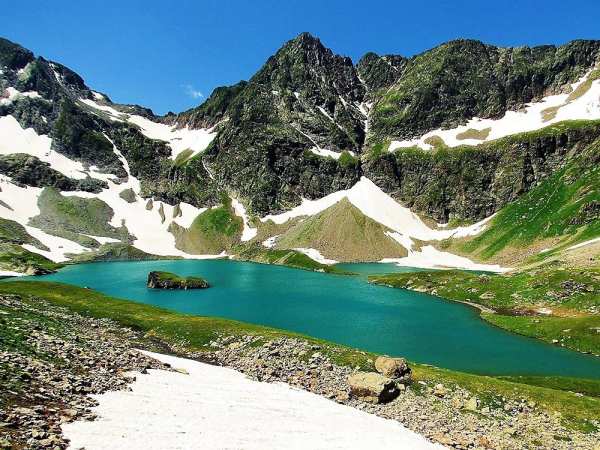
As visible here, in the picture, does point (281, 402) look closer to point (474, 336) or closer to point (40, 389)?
point (40, 389)

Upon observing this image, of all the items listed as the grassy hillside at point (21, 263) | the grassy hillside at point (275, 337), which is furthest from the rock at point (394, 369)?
the grassy hillside at point (21, 263)

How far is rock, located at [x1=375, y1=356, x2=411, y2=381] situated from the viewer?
44.4m

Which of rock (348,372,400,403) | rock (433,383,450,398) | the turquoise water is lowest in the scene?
the turquoise water

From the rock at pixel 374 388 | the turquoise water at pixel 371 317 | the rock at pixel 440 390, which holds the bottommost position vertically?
the turquoise water at pixel 371 317

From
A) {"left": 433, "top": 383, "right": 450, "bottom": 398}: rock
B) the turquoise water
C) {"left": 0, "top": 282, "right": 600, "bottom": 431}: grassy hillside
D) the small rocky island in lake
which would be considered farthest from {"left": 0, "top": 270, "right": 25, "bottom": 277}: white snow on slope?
{"left": 433, "top": 383, "right": 450, "bottom": 398}: rock

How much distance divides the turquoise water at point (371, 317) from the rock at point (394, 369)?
20.8 m

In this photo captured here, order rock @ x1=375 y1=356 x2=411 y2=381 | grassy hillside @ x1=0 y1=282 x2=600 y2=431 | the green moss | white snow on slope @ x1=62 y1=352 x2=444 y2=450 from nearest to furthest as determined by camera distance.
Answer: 1. white snow on slope @ x1=62 y1=352 x2=444 y2=450
2. grassy hillside @ x1=0 y1=282 x2=600 y2=431
3. rock @ x1=375 y1=356 x2=411 y2=381
4. the green moss

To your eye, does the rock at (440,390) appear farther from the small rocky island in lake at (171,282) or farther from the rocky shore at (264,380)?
the small rocky island in lake at (171,282)

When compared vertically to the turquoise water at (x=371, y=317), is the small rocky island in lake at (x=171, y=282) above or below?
above

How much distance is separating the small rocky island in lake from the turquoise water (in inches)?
205

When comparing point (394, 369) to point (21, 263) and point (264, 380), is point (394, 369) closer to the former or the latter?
point (264, 380)

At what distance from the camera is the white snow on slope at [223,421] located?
22047 millimetres

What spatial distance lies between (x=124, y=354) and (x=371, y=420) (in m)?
22.7

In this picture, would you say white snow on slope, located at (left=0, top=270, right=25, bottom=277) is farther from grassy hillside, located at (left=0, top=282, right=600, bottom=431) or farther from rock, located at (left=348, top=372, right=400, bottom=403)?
rock, located at (left=348, top=372, right=400, bottom=403)
